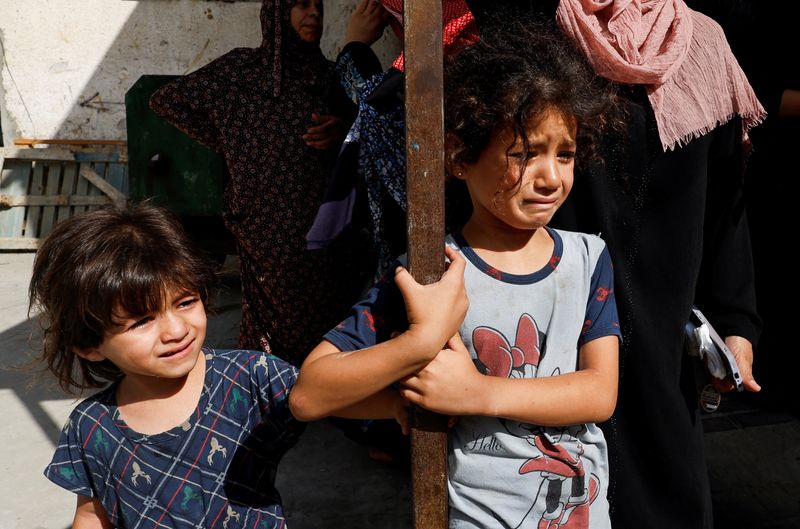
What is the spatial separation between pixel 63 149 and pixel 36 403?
3.77 m

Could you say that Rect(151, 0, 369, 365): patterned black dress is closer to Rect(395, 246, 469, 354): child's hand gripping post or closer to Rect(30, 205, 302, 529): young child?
Rect(30, 205, 302, 529): young child

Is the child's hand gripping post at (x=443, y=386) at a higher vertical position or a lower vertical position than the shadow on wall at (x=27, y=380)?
higher

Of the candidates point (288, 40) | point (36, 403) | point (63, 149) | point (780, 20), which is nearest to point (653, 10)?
point (780, 20)

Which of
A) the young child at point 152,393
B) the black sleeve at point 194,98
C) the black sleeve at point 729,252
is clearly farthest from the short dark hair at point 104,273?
the black sleeve at point 194,98

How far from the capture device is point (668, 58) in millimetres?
1494

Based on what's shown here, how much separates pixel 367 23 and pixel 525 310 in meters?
1.53

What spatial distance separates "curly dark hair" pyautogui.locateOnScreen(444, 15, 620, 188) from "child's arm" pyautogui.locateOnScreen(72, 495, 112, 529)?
3.15 ft

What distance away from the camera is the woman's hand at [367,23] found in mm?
2428

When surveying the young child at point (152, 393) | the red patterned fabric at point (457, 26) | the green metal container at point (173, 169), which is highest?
the red patterned fabric at point (457, 26)

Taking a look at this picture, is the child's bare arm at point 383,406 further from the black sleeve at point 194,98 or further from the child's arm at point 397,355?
the black sleeve at point 194,98

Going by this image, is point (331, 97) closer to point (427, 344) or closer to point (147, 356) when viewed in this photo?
point (147, 356)

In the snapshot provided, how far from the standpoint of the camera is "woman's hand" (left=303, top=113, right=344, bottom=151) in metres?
2.96

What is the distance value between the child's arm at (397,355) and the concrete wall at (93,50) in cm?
538

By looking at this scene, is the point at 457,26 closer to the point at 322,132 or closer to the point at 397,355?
the point at 397,355
